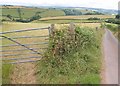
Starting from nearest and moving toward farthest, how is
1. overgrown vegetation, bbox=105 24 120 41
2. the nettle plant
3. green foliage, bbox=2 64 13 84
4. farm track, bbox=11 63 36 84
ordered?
green foliage, bbox=2 64 13 84, farm track, bbox=11 63 36 84, the nettle plant, overgrown vegetation, bbox=105 24 120 41

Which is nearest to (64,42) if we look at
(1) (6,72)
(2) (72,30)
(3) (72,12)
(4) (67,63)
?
(2) (72,30)

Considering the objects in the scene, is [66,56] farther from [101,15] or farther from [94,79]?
[101,15]

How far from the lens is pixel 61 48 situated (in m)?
13.5

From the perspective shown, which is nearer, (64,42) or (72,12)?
A: (64,42)

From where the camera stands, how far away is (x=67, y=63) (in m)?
12.9

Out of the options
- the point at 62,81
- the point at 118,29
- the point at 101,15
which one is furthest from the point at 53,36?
the point at 118,29

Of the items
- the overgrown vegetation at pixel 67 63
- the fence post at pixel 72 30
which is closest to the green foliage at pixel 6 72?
the overgrown vegetation at pixel 67 63

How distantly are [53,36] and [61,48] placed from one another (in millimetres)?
696

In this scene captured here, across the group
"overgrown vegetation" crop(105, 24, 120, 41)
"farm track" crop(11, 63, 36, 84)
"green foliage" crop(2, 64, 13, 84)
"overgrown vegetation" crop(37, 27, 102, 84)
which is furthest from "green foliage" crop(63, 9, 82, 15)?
"overgrown vegetation" crop(105, 24, 120, 41)

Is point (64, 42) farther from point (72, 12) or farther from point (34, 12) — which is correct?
point (34, 12)

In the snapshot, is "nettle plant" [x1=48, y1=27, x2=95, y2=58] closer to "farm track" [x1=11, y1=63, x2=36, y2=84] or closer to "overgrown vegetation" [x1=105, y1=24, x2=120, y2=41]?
"farm track" [x1=11, y1=63, x2=36, y2=84]

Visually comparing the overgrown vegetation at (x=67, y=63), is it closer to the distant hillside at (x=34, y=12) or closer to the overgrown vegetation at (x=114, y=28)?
the distant hillside at (x=34, y=12)

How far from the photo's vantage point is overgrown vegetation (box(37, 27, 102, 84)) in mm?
11891

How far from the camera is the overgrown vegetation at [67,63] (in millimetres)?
11891
